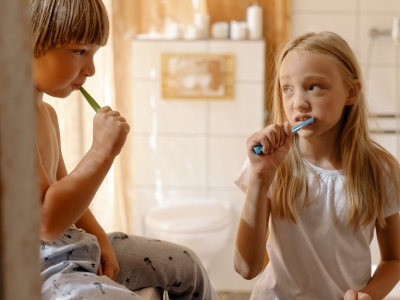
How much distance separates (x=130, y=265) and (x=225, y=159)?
64.1 inches

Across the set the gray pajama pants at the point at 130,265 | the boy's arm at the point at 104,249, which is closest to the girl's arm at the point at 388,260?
the gray pajama pants at the point at 130,265

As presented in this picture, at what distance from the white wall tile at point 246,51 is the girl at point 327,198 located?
1432 mm

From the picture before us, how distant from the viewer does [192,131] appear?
2.69 meters

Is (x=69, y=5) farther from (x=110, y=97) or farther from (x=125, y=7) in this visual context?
(x=125, y=7)

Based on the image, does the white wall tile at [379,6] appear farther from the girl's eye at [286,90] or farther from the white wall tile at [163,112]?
the girl's eye at [286,90]

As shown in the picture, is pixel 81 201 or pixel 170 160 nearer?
pixel 81 201

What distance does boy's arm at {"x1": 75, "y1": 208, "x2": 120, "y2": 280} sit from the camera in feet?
3.39

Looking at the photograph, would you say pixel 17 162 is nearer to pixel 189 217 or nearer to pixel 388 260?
pixel 388 260

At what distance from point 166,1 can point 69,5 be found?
75.3 inches

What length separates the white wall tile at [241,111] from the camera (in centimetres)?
265

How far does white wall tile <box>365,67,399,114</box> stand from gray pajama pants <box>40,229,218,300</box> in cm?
191

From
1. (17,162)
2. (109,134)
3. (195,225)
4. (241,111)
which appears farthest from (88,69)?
(241,111)

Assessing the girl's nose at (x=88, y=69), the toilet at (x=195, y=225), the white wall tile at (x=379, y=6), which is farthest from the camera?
the white wall tile at (x=379, y=6)

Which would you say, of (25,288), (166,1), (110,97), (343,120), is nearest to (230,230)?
(110,97)
